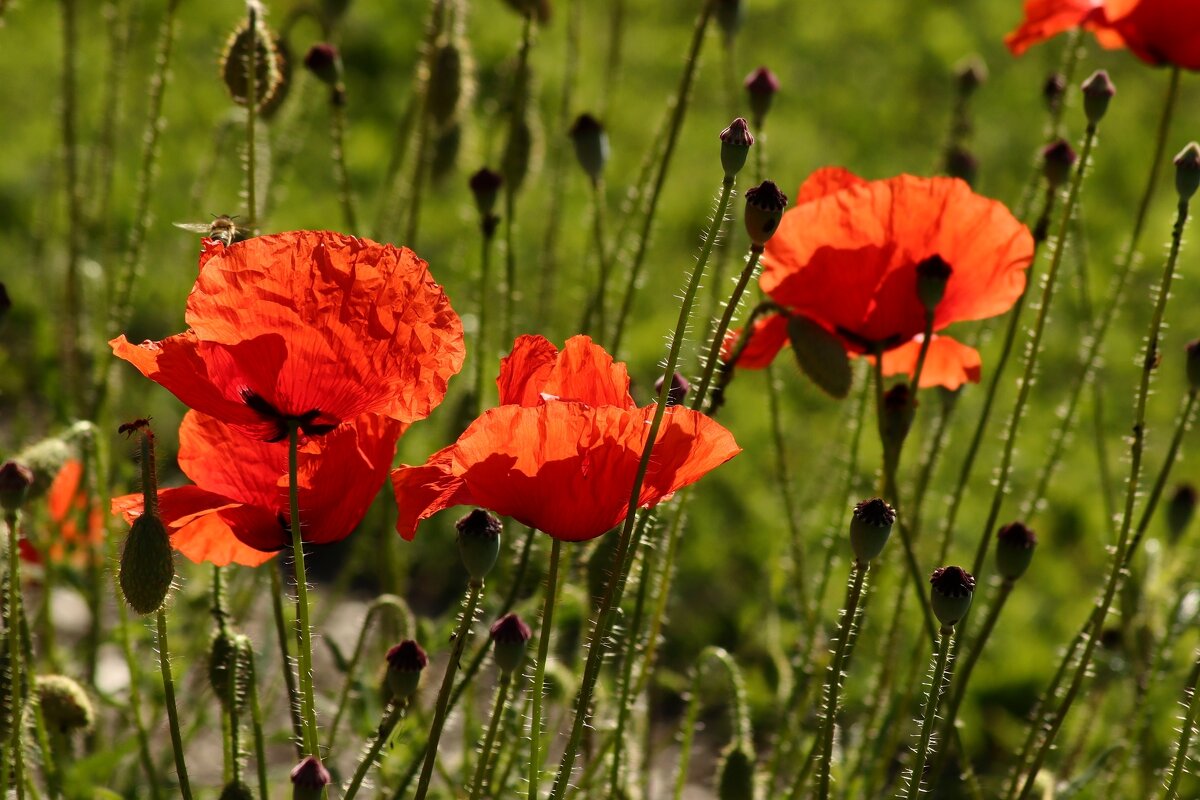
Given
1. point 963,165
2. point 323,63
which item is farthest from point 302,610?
point 963,165

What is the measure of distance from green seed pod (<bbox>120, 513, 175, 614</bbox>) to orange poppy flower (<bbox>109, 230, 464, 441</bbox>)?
9 cm

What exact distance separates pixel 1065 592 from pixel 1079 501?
406mm

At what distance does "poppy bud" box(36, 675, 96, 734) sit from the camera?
58.6 inches

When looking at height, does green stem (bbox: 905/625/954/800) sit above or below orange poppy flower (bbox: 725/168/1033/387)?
below

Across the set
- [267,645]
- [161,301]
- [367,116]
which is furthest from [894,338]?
[367,116]

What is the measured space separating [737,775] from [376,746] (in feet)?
1.57

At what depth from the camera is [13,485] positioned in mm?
1083

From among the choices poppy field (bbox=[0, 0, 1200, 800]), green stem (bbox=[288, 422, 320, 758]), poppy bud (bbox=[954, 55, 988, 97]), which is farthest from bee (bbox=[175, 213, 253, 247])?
poppy bud (bbox=[954, 55, 988, 97])

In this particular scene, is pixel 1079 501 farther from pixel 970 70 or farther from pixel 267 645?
pixel 267 645

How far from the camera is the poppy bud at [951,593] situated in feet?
3.28

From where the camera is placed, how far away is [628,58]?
17.4 ft

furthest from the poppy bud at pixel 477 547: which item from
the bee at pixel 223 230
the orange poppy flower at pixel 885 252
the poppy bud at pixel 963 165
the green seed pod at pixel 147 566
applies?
the poppy bud at pixel 963 165

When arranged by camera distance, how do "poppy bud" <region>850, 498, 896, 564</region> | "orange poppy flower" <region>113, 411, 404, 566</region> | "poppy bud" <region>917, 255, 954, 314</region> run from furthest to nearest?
"poppy bud" <region>917, 255, 954, 314</region> → "orange poppy flower" <region>113, 411, 404, 566</region> → "poppy bud" <region>850, 498, 896, 564</region>

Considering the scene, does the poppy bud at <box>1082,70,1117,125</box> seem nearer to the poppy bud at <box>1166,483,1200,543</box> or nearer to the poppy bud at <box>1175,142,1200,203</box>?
the poppy bud at <box>1175,142,1200,203</box>
